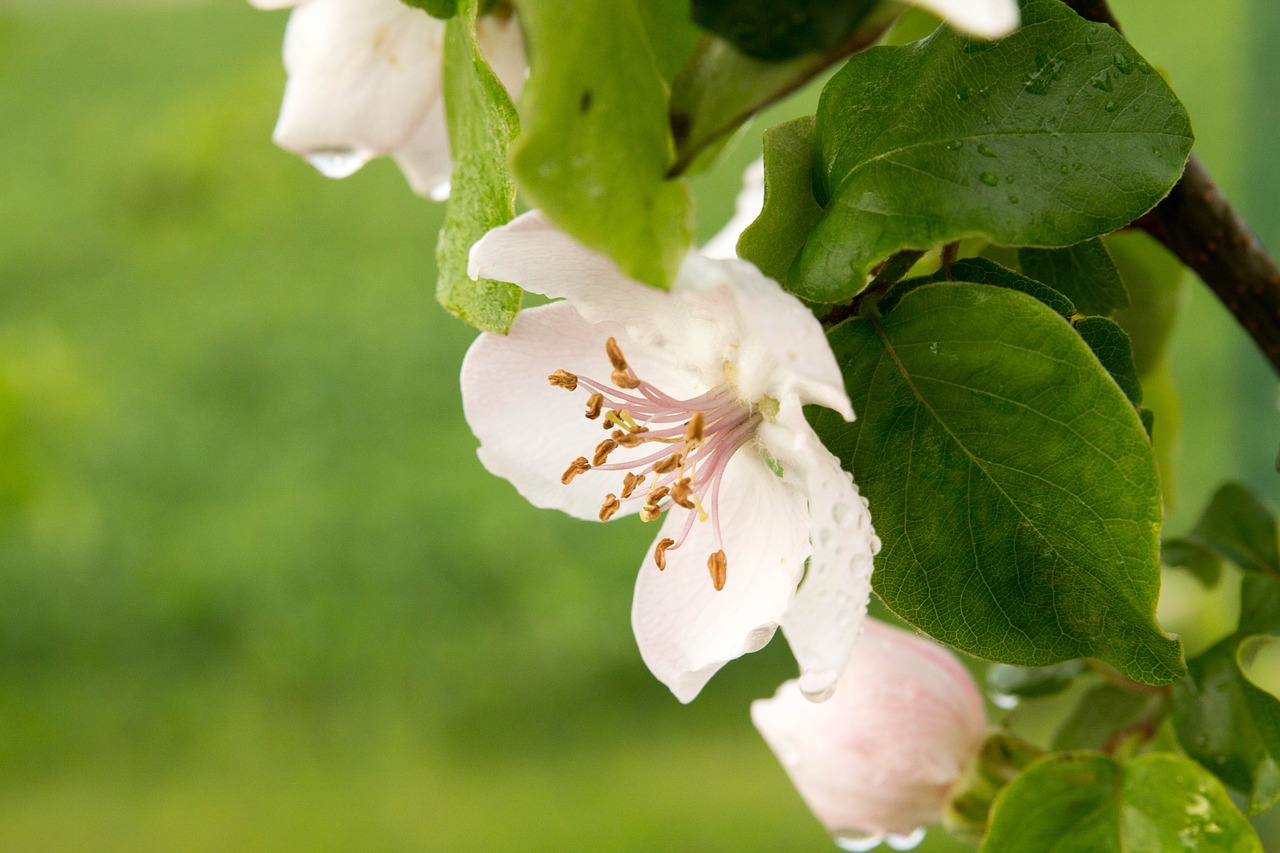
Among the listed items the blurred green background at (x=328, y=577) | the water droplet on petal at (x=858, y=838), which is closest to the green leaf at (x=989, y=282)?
the water droplet on petal at (x=858, y=838)

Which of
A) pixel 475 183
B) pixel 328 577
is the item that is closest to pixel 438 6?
pixel 475 183

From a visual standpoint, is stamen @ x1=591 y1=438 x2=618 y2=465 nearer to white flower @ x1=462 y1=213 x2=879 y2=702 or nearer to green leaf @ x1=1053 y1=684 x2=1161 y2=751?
white flower @ x1=462 y1=213 x2=879 y2=702

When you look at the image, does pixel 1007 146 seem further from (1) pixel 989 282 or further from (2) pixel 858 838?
(2) pixel 858 838

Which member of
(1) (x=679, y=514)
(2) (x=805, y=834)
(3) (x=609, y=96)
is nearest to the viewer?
(3) (x=609, y=96)

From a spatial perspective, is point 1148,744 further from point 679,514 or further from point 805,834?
point 805,834

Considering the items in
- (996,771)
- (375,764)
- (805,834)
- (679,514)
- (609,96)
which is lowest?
(375,764)

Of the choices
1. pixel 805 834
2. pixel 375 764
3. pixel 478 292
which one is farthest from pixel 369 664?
pixel 478 292

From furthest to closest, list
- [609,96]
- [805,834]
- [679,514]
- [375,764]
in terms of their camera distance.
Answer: [375,764] → [805,834] → [679,514] → [609,96]

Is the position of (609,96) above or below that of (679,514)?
above
